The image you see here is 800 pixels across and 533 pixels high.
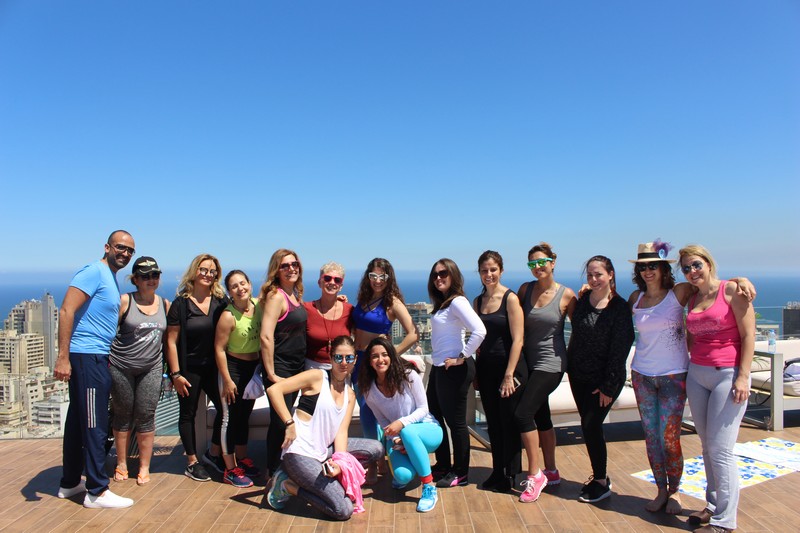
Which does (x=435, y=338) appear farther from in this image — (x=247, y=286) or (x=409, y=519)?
(x=247, y=286)

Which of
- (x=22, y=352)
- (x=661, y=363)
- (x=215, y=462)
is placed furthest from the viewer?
(x=22, y=352)

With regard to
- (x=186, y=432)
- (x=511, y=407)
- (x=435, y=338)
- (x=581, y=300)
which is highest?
(x=581, y=300)

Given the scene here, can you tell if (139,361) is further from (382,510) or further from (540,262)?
(540,262)

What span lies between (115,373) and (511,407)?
9.14 ft

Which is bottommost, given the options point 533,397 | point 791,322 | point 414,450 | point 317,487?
point 317,487

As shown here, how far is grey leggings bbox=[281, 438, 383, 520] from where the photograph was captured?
130 inches

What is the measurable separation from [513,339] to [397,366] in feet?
2.63

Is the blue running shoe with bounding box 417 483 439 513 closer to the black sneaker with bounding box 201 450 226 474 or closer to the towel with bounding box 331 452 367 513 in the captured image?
the towel with bounding box 331 452 367 513

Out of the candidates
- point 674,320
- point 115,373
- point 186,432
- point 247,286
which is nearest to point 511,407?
point 674,320

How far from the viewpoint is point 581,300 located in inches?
141

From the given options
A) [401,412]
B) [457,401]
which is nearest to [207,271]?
[401,412]

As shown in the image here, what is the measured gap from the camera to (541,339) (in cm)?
361

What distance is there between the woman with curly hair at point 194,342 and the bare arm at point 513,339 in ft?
6.98

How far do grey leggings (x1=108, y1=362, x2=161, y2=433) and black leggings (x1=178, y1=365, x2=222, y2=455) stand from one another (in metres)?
0.20
